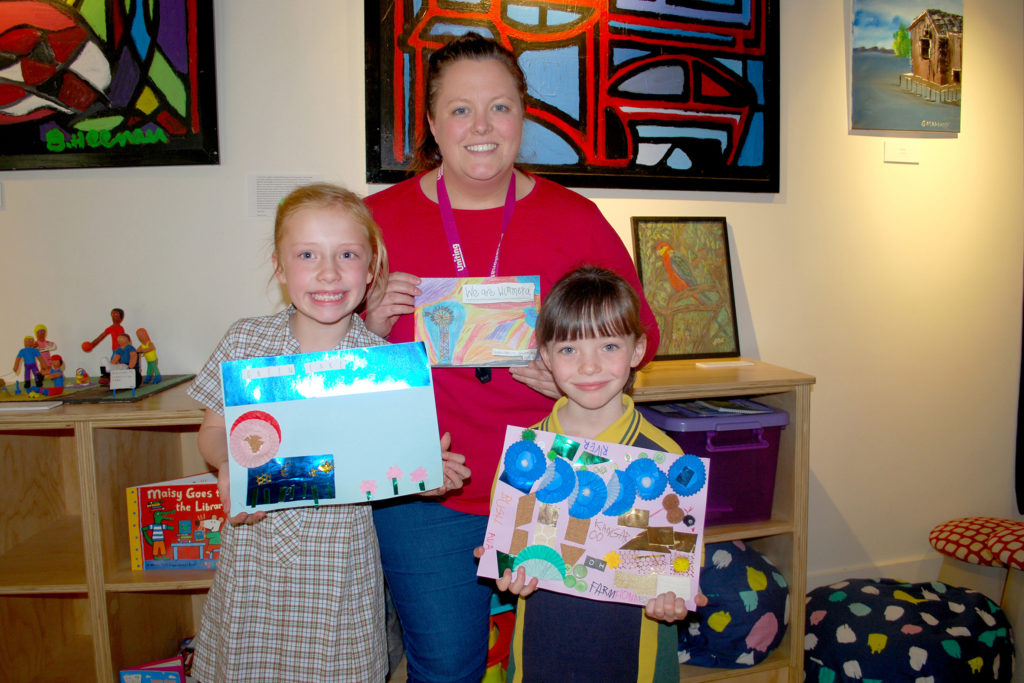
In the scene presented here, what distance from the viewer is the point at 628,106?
2443 millimetres

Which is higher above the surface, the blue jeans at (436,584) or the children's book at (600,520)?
the children's book at (600,520)

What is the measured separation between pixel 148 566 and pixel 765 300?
243 cm

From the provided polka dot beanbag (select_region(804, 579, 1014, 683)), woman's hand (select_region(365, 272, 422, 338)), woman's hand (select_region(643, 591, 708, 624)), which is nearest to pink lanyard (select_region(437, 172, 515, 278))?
woman's hand (select_region(365, 272, 422, 338))

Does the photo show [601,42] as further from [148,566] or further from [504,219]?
[148,566]

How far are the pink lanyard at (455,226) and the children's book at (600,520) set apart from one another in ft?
1.41

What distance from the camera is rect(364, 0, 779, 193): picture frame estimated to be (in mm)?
2252

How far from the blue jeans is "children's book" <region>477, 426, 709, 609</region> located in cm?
20

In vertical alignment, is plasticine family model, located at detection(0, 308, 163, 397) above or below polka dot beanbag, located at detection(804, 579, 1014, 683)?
above

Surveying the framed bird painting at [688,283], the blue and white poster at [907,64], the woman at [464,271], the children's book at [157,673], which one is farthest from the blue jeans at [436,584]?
the blue and white poster at [907,64]

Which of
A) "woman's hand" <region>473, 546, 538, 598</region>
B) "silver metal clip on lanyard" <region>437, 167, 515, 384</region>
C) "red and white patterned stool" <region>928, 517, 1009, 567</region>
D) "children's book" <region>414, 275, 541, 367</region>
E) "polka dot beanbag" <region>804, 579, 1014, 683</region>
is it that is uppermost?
"silver metal clip on lanyard" <region>437, 167, 515, 384</region>

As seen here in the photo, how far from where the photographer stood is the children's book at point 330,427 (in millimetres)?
1229

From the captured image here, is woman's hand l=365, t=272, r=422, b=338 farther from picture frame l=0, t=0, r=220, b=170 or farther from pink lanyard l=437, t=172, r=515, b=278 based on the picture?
picture frame l=0, t=0, r=220, b=170

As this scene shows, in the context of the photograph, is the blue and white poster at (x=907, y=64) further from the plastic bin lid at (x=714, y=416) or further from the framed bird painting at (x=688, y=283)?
the plastic bin lid at (x=714, y=416)

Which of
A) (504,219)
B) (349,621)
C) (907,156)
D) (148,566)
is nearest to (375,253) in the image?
(504,219)
